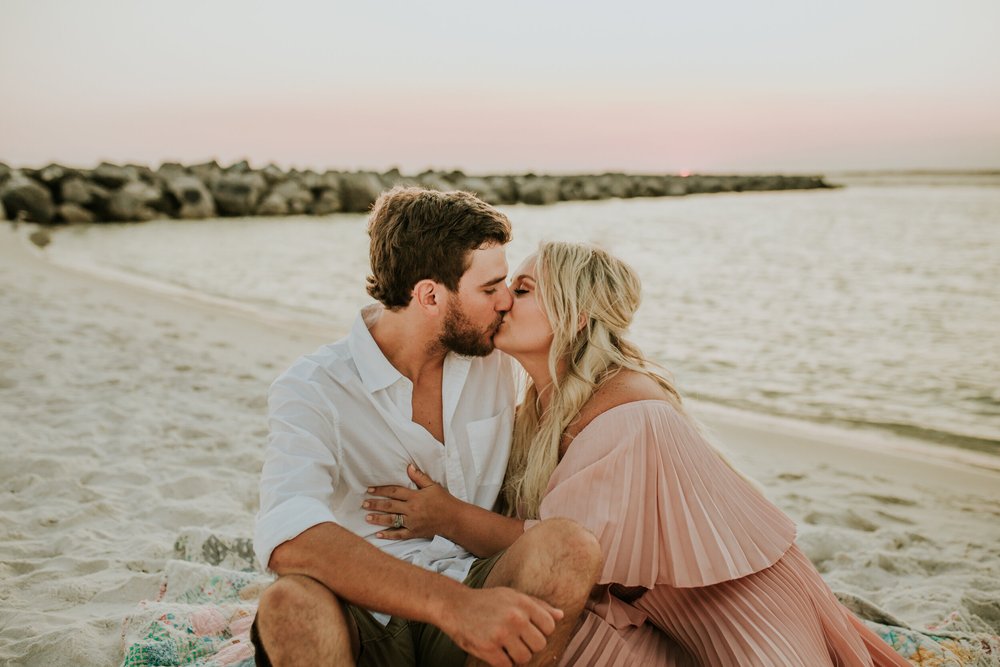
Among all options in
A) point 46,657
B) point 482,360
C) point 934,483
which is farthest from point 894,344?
point 46,657

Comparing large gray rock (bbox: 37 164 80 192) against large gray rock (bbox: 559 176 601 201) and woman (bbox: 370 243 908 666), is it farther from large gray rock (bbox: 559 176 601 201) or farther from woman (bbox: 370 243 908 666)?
woman (bbox: 370 243 908 666)

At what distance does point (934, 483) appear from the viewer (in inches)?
213

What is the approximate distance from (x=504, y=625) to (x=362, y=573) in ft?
1.39

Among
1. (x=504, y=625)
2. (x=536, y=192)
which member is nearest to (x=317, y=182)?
(x=536, y=192)

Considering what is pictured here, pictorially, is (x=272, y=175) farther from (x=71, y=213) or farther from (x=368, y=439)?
(x=368, y=439)

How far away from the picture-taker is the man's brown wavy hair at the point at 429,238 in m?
2.92

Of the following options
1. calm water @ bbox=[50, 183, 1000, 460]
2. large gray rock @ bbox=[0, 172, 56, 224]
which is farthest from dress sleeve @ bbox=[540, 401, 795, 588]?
large gray rock @ bbox=[0, 172, 56, 224]

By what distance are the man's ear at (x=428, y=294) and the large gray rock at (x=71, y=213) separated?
24858 mm

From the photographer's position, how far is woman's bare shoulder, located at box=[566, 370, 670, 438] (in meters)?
2.64

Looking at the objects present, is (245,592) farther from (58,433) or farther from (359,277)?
(359,277)

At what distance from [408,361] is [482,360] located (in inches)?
13.0

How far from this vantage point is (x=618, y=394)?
268cm

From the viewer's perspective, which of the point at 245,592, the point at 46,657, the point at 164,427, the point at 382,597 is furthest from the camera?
the point at 164,427

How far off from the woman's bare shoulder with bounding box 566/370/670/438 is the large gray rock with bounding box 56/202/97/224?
83.3 feet
